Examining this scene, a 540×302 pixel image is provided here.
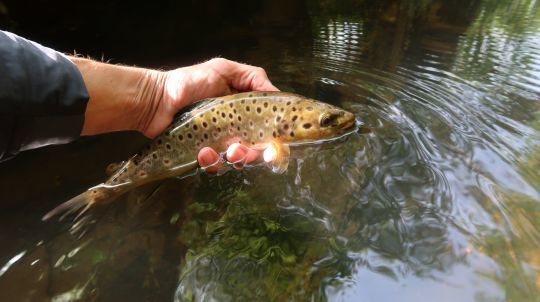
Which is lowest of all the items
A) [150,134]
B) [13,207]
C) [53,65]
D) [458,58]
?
[458,58]

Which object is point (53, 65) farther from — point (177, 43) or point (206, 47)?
point (177, 43)

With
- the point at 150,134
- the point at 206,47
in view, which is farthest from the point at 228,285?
the point at 206,47

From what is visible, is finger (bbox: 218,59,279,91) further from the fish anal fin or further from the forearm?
the fish anal fin

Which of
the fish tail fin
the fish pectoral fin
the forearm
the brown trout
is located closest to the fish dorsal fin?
the brown trout

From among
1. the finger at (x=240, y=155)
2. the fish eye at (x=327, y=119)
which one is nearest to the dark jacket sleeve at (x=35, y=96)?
the finger at (x=240, y=155)

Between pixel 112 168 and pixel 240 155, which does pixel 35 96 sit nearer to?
pixel 112 168

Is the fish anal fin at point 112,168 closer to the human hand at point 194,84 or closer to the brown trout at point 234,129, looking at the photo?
the brown trout at point 234,129
